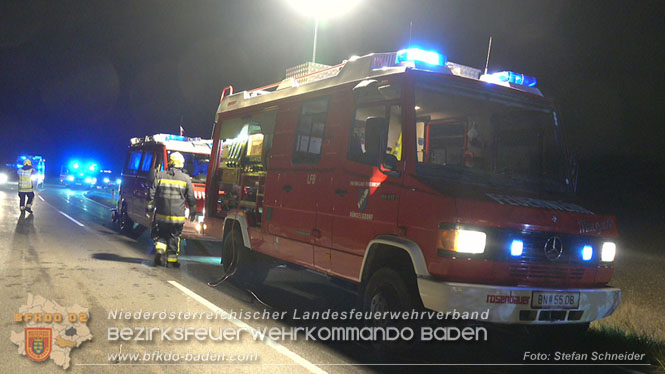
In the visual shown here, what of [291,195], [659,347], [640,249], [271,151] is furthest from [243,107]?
[640,249]

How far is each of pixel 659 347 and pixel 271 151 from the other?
5214 millimetres

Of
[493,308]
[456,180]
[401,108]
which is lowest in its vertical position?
[493,308]

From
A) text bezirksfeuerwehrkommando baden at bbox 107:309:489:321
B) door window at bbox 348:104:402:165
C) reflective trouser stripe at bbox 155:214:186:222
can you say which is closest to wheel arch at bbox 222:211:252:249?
reflective trouser stripe at bbox 155:214:186:222

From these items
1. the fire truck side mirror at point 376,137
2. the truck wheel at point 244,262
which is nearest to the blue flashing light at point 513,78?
the fire truck side mirror at point 376,137

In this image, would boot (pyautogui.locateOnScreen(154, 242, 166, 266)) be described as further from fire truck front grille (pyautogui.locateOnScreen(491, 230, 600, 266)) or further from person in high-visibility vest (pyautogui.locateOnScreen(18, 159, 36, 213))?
person in high-visibility vest (pyautogui.locateOnScreen(18, 159, 36, 213))

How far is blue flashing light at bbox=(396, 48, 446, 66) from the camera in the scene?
574 centimetres

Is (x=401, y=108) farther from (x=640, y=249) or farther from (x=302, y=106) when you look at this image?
(x=640, y=249)

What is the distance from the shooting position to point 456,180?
5.40m

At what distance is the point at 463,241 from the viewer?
4801 millimetres

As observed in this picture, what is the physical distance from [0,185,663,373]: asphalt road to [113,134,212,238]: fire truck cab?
2.78 ft

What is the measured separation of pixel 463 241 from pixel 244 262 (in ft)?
15.2

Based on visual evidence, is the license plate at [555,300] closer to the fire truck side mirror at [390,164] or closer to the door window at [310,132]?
the fire truck side mirror at [390,164]

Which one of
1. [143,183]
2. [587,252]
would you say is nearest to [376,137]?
[587,252]

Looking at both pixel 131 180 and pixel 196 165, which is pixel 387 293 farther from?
pixel 131 180
